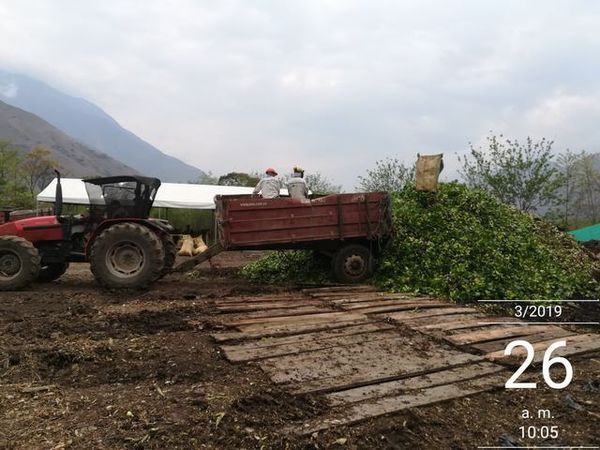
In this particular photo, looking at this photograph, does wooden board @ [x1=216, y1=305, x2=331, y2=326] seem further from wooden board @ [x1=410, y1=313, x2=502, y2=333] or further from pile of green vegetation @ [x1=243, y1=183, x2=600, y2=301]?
pile of green vegetation @ [x1=243, y1=183, x2=600, y2=301]

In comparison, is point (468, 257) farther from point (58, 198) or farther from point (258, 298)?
point (58, 198)

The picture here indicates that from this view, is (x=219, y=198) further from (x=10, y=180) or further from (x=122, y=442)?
(x=10, y=180)

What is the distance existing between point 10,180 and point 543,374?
129 ft

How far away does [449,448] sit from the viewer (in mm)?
3152

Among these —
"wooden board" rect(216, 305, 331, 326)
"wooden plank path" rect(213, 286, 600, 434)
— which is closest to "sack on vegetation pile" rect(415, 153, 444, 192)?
"wooden plank path" rect(213, 286, 600, 434)

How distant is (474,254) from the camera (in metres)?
8.74

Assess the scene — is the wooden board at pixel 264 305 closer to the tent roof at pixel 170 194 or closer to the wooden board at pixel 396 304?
the wooden board at pixel 396 304

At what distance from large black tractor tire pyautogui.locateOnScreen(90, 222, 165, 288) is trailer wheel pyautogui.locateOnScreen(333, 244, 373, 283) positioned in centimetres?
298

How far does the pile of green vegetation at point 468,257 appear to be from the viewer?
320 inches

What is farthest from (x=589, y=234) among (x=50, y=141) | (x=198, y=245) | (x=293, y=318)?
(x=50, y=141)

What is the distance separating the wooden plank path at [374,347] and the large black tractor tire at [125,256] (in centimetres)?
147

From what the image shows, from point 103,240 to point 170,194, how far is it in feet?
45.0

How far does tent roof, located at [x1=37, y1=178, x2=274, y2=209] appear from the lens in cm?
1952

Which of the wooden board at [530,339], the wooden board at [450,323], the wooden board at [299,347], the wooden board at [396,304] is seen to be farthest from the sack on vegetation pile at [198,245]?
the wooden board at [530,339]
